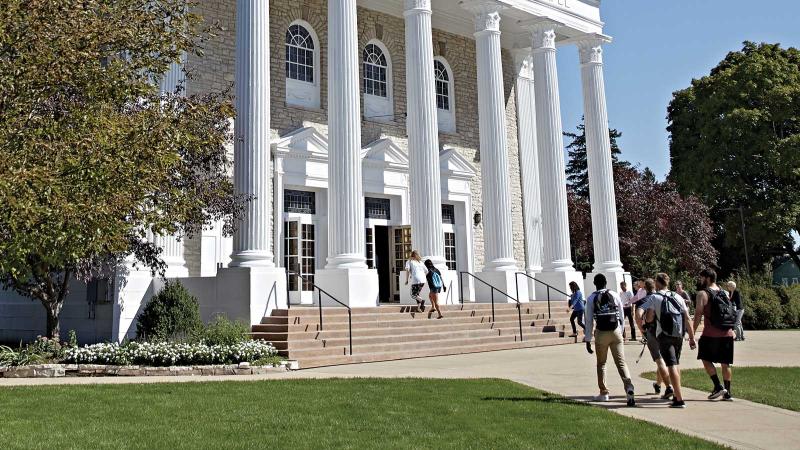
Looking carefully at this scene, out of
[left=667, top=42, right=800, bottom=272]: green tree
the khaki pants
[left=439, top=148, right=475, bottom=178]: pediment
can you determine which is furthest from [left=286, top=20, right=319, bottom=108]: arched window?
[left=667, top=42, right=800, bottom=272]: green tree

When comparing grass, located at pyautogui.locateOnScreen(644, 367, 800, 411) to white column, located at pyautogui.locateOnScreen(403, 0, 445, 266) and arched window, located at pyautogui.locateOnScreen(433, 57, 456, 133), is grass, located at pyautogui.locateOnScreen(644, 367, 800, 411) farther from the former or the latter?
arched window, located at pyautogui.locateOnScreen(433, 57, 456, 133)

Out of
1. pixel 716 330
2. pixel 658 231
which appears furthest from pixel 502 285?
pixel 658 231

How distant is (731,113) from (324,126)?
25.0 meters

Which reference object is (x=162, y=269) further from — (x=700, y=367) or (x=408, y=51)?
(x=700, y=367)

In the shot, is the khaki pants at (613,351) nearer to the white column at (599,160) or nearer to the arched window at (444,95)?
the white column at (599,160)

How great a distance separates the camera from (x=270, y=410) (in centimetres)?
809

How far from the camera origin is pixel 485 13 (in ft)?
74.5

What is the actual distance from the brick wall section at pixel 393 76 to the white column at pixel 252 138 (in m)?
1.45

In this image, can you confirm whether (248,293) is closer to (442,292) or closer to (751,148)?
(442,292)

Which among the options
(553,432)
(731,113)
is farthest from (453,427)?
(731,113)

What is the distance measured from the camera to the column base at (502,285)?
21.0 metres

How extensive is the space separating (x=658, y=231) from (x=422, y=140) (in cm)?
1715

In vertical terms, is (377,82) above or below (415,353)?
above

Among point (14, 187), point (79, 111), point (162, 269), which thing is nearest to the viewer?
point (14, 187)
